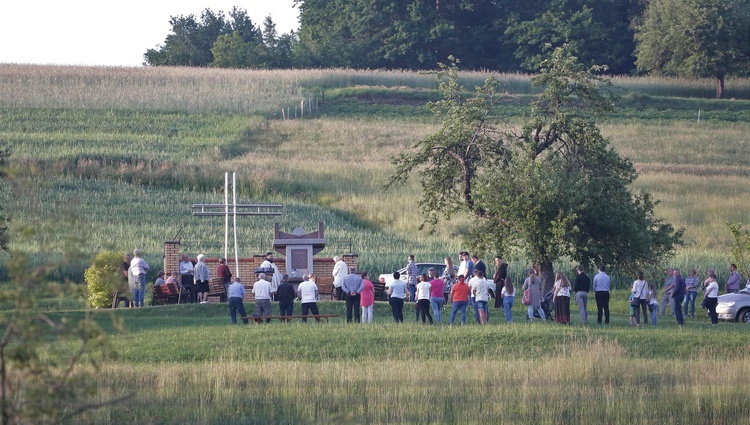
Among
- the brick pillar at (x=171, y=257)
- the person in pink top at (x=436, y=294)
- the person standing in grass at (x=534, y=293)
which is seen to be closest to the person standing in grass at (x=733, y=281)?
the person standing in grass at (x=534, y=293)

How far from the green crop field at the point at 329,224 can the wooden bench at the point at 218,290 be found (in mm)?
1968

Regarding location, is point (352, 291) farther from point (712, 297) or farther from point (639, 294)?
point (712, 297)

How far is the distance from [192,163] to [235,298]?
3159 centimetres

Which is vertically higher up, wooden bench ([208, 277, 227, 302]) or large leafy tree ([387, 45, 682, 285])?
large leafy tree ([387, 45, 682, 285])

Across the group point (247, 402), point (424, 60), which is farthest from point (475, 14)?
point (247, 402)

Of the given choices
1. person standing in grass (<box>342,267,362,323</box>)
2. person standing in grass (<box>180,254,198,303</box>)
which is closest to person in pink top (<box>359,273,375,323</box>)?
person standing in grass (<box>342,267,362,323</box>)

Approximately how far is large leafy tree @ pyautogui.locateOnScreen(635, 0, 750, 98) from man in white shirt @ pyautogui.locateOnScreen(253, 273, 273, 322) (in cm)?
6460

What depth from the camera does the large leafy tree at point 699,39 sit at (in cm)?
8275

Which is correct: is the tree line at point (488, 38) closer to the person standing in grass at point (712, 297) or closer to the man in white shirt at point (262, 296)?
the person standing in grass at point (712, 297)

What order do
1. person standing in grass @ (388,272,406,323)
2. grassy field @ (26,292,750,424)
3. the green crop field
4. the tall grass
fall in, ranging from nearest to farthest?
grassy field @ (26,292,750,424)
the green crop field
person standing in grass @ (388,272,406,323)
the tall grass

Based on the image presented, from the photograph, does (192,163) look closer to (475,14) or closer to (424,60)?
(424,60)

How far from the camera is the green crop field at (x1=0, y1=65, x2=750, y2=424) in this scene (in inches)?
660

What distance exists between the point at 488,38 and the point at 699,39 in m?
21.2

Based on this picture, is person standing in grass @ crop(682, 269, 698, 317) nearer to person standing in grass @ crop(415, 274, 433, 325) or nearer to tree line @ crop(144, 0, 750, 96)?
person standing in grass @ crop(415, 274, 433, 325)
